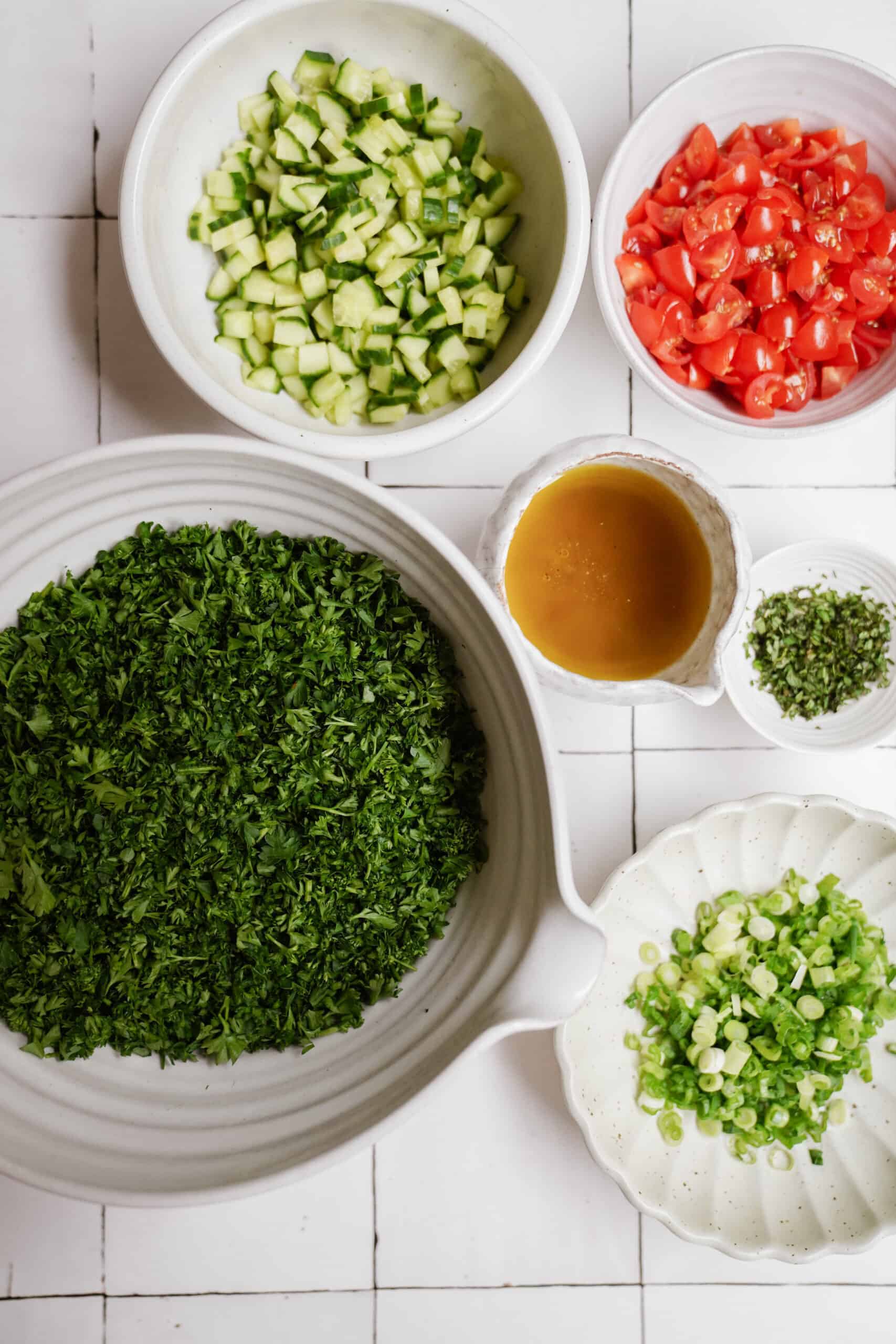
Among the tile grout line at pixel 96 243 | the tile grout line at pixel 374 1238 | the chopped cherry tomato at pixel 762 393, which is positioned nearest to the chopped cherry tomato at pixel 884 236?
the chopped cherry tomato at pixel 762 393

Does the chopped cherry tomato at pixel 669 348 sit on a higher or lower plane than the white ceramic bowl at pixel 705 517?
higher

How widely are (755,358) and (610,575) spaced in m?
0.34

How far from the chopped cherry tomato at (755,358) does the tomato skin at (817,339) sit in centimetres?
3

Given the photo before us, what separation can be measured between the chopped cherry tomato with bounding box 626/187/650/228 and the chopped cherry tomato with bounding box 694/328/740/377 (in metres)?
0.20

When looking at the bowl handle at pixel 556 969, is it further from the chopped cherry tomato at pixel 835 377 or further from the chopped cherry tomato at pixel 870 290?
the chopped cherry tomato at pixel 870 290

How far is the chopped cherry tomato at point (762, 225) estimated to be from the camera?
125 cm

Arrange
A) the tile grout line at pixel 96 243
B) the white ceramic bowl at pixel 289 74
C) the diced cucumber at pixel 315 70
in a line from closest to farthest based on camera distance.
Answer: the white ceramic bowl at pixel 289 74
the diced cucumber at pixel 315 70
the tile grout line at pixel 96 243

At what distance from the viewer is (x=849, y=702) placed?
1.38 m

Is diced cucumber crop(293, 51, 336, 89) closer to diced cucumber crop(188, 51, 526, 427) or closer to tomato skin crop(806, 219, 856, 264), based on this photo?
diced cucumber crop(188, 51, 526, 427)

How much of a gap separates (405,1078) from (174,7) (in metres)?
1.45

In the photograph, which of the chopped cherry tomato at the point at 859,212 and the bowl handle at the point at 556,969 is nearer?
the bowl handle at the point at 556,969

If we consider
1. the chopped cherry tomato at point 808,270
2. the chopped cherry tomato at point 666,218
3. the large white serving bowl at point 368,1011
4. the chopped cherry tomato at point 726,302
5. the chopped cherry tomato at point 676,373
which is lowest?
the large white serving bowl at point 368,1011

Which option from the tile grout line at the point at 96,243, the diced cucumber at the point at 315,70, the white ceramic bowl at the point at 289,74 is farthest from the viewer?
the tile grout line at the point at 96,243

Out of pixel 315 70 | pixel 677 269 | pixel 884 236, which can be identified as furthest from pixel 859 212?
pixel 315 70
